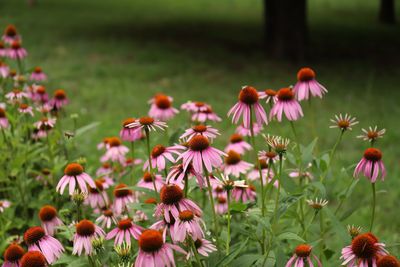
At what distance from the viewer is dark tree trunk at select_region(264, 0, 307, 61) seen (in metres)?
7.62

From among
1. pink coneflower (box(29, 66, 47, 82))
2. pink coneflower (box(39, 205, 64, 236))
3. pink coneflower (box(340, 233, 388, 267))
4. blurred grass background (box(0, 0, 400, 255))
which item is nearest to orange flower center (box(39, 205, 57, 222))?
pink coneflower (box(39, 205, 64, 236))

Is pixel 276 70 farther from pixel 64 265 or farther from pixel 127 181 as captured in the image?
pixel 64 265

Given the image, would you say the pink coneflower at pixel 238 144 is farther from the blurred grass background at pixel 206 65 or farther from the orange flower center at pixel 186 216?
the orange flower center at pixel 186 216

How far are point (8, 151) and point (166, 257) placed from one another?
1572mm

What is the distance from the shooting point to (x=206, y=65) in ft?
24.6

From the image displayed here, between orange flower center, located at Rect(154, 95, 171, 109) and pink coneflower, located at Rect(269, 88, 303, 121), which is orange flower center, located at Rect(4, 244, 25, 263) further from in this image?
orange flower center, located at Rect(154, 95, 171, 109)

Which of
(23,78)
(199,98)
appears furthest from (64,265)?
(199,98)

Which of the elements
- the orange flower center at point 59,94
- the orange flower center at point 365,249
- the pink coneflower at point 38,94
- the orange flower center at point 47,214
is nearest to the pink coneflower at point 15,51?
the pink coneflower at point 38,94

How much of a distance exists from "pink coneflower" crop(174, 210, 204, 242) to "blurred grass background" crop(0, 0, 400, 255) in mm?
2008

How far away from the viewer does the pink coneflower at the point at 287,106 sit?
166 cm

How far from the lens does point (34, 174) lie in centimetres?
262

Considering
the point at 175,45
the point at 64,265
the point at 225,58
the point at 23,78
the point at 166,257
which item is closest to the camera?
the point at 166,257

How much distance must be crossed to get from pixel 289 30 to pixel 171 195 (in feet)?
22.2

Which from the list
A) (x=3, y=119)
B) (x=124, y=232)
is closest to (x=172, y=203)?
(x=124, y=232)
